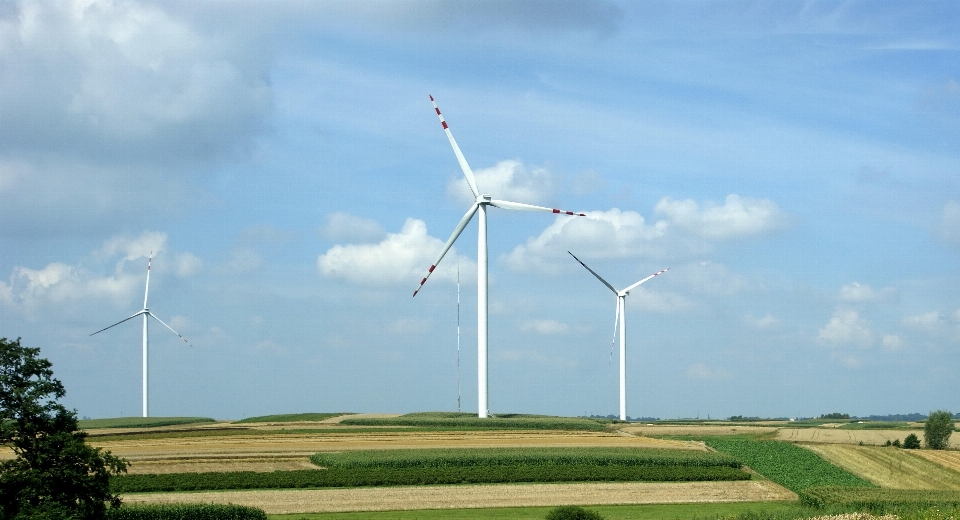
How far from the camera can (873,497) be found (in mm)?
52344

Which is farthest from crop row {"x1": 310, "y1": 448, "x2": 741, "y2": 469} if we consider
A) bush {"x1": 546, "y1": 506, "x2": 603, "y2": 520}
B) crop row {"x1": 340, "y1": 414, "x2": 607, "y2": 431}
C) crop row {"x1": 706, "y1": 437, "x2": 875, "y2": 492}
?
crop row {"x1": 340, "y1": 414, "x2": 607, "y2": 431}

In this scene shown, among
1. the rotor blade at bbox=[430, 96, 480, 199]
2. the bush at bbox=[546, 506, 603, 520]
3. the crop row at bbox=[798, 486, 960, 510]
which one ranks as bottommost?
the crop row at bbox=[798, 486, 960, 510]

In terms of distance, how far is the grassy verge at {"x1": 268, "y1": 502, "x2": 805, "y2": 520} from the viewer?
4859 centimetres

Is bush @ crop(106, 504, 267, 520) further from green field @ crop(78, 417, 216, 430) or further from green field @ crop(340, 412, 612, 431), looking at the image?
green field @ crop(78, 417, 216, 430)

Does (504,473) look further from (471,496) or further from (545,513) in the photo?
(545,513)

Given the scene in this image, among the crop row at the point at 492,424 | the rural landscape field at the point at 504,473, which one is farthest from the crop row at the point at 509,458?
the crop row at the point at 492,424

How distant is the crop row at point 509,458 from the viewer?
6419cm

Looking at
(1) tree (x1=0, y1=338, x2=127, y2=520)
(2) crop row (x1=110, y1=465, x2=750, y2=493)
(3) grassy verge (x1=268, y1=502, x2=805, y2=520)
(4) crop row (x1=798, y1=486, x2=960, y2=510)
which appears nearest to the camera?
(1) tree (x1=0, y1=338, x2=127, y2=520)

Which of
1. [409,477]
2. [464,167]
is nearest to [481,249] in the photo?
[464,167]

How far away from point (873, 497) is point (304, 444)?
45.0 m

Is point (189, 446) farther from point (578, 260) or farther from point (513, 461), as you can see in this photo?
point (578, 260)

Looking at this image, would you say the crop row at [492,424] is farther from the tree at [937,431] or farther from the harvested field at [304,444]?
the tree at [937,431]

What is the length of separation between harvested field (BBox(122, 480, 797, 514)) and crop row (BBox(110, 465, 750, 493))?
1.20 metres

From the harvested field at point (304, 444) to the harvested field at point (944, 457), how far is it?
1863 cm
